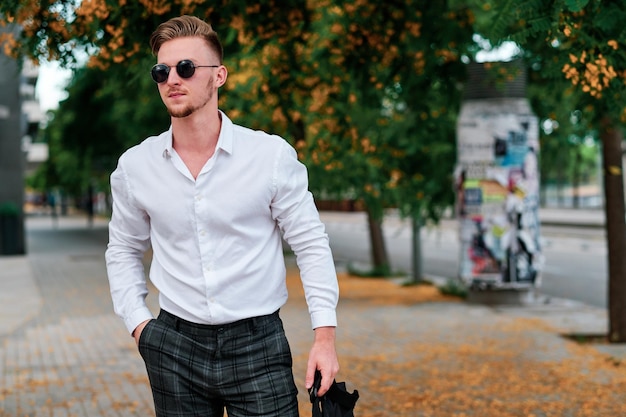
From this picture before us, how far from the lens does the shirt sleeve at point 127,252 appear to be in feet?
9.64

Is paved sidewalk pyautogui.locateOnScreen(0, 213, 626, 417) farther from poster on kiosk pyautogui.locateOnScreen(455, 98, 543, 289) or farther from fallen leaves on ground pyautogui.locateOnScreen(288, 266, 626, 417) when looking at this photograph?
poster on kiosk pyautogui.locateOnScreen(455, 98, 543, 289)

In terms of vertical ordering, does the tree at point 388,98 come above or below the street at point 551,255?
above

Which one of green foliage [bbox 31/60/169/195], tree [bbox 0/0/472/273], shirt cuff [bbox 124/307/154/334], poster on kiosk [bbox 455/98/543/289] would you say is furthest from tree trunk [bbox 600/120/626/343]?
green foliage [bbox 31/60/169/195]

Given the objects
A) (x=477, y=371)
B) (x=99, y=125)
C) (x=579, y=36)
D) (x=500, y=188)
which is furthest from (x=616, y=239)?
(x=99, y=125)

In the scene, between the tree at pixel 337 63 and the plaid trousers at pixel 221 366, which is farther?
the tree at pixel 337 63

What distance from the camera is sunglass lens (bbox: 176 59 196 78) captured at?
2.78m

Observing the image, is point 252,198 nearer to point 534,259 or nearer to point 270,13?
point 270,13

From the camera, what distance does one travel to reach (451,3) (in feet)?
25.4

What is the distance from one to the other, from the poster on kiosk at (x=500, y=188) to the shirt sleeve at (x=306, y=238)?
10.3 meters

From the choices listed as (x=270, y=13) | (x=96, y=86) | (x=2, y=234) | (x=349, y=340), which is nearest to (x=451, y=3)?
(x=270, y=13)

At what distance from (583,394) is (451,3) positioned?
10.3ft

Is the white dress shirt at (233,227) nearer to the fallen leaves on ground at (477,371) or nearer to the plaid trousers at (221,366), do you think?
the plaid trousers at (221,366)

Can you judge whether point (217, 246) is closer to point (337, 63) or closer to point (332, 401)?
point (332, 401)

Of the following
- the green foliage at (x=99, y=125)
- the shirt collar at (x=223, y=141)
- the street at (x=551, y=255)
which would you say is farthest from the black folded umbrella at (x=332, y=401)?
the green foliage at (x=99, y=125)
